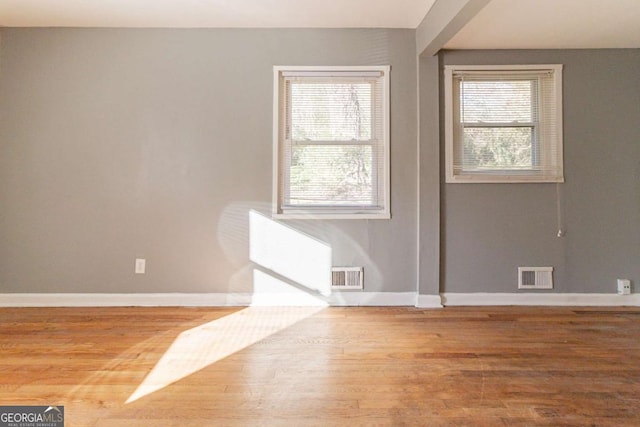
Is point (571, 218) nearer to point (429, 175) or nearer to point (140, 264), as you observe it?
point (429, 175)

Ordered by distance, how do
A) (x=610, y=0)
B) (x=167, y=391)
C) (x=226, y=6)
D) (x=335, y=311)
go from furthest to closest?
(x=335, y=311) → (x=226, y=6) → (x=610, y=0) → (x=167, y=391)

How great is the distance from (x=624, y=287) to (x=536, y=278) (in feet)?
2.60

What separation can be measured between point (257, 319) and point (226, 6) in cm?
253

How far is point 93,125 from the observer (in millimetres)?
3141

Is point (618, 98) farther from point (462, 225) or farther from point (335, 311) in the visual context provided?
point (335, 311)

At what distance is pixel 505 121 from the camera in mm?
3230

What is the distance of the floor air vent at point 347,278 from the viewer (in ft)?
10.4

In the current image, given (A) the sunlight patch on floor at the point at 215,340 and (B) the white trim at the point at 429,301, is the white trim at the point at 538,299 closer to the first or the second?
(B) the white trim at the point at 429,301

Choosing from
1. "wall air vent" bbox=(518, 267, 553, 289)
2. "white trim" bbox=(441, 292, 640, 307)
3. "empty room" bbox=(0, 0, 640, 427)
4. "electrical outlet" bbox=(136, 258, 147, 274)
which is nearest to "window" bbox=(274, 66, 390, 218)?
"empty room" bbox=(0, 0, 640, 427)

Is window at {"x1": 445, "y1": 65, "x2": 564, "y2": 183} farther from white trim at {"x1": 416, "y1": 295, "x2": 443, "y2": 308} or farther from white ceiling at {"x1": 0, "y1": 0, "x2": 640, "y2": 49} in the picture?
white trim at {"x1": 416, "y1": 295, "x2": 443, "y2": 308}

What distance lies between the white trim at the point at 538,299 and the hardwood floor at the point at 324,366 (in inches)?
6.7

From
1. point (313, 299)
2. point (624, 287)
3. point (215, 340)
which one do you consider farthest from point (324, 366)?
point (624, 287)

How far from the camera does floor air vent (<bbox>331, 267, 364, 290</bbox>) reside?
3156 millimetres

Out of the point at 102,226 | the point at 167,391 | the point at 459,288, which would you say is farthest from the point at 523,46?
the point at 102,226
